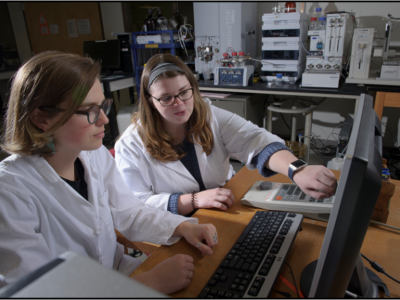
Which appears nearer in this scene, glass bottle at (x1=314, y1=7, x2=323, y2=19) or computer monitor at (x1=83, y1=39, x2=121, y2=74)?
glass bottle at (x1=314, y1=7, x2=323, y2=19)

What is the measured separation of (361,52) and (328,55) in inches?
9.4

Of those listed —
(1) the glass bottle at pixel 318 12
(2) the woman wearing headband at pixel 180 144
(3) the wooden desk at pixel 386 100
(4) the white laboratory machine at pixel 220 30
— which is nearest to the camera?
(2) the woman wearing headband at pixel 180 144

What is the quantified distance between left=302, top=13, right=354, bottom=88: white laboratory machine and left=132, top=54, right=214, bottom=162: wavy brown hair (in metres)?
1.50

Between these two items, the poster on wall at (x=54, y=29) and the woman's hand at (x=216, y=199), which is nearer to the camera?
the woman's hand at (x=216, y=199)

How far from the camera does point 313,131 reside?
3275 mm

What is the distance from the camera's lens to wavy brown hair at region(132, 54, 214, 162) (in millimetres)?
1185

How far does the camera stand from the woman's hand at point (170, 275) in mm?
666

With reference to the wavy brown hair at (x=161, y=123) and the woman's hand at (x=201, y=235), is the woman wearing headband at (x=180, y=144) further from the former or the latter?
the woman's hand at (x=201, y=235)

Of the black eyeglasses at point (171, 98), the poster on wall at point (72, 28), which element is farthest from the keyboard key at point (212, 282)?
the poster on wall at point (72, 28)

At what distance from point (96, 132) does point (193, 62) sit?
255 cm

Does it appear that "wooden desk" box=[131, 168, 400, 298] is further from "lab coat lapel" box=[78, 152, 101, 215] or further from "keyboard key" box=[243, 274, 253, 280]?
"lab coat lapel" box=[78, 152, 101, 215]

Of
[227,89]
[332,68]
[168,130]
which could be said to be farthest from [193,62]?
[168,130]

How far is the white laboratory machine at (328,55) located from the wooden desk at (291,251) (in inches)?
62.4

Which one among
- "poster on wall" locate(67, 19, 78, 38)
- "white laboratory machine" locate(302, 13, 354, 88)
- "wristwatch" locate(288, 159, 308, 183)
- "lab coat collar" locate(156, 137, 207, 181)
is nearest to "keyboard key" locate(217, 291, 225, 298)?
"wristwatch" locate(288, 159, 308, 183)
